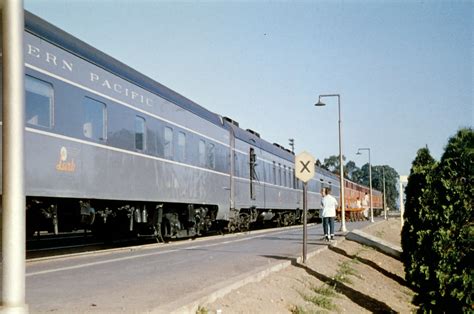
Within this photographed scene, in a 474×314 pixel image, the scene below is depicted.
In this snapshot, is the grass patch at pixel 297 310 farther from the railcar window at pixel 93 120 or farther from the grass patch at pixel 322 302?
the railcar window at pixel 93 120

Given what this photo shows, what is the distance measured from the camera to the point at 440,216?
9445 millimetres

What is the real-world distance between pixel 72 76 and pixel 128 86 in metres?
2.69

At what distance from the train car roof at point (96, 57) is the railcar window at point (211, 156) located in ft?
5.45

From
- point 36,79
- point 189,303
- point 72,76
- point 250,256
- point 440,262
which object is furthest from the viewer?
point 250,256

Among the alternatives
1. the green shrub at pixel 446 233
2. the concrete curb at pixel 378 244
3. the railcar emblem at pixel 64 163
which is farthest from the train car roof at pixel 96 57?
the concrete curb at pixel 378 244

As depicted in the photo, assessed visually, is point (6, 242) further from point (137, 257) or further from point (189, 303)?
point (137, 257)

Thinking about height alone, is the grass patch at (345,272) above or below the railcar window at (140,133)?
below

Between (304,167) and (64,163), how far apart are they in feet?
16.5

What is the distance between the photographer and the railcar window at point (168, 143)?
1580 cm

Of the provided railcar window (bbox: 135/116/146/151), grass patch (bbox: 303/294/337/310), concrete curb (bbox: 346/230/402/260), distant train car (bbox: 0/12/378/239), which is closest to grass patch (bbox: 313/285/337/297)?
grass patch (bbox: 303/294/337/310)

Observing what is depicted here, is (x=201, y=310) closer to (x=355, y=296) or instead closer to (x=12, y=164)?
(x=12, y=164)

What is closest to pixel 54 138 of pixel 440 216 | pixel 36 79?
pixel 36 79

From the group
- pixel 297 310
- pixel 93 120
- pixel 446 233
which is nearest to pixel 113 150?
pixel 93 120

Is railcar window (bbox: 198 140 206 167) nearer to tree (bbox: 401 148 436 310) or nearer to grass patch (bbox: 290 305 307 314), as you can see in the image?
tree (bbox: 401 148 436 310)
